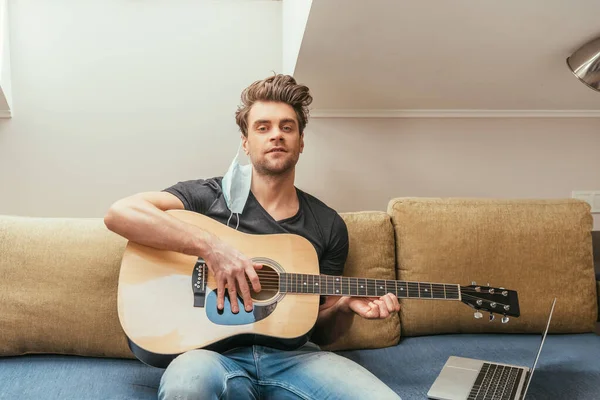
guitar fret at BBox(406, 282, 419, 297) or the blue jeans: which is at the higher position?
guitar fret at BBox(406, 282, 419, 297)

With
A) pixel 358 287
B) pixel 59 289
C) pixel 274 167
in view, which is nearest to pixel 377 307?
pixel 358 287

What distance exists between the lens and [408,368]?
1.73 metres

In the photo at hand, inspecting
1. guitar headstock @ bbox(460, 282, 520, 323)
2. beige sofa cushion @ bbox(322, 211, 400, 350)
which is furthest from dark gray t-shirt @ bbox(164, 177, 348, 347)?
guitar headstock @ bbox(460, 282, 520, 323)

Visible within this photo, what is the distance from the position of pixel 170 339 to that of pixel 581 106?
1.90 m

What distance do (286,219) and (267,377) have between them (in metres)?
0.47

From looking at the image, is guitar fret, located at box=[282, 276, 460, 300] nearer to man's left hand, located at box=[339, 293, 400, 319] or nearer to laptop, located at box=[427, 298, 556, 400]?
man's left hand, located at box=[339, 293, 400, 319]

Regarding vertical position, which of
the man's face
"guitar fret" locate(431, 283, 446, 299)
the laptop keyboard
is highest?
the man's face

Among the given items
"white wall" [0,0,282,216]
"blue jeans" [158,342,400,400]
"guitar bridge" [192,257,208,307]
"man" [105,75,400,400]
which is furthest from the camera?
"white wall" [0,0,282,216]

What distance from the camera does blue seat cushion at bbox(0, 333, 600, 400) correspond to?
1547mm

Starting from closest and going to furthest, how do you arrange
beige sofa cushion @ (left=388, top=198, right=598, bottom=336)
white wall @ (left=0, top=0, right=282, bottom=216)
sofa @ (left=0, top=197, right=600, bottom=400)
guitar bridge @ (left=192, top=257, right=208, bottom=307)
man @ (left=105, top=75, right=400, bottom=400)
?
man @ (left=105, top=75, right=400, bottom=400), guitar bridge @ (left=192, top=257, right=208, bottom=307), sofa @ (left=0, top=197, right=600, bottom=400), beige sofa cushion @ (left=388, top=198, right=598, bottom=336), white wall @ (left=0, top=0, right=282, bottom=216)

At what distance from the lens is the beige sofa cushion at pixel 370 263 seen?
189cm

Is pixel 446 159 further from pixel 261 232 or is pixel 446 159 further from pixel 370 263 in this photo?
pixel 261 232

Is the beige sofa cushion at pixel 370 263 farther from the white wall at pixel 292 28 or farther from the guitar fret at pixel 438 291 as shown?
the white wall at pixel 292 28

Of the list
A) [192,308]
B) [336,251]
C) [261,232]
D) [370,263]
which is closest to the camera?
[192,308]
